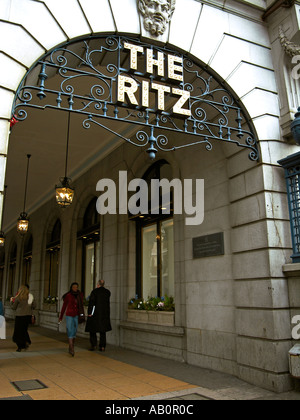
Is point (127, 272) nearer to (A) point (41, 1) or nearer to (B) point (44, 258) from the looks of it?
(A) point (41, 1)

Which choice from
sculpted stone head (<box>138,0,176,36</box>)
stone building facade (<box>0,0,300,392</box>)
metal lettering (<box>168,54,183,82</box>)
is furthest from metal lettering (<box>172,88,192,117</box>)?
sculpted stone head (<box>138,0,176,36</box>)

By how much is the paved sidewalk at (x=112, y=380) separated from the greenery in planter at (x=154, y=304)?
1195 mm

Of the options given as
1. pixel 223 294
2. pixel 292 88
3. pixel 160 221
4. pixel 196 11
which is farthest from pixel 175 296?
pixel 196 11

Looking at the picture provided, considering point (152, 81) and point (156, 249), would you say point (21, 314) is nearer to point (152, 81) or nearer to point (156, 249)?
point (156, 249)

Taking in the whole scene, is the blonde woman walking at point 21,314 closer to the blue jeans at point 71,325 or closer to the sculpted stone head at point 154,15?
the blue jeans at point 71,325

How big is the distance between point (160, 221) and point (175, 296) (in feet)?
8.16

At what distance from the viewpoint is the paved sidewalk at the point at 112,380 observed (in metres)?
5.51

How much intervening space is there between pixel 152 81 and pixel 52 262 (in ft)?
48.4

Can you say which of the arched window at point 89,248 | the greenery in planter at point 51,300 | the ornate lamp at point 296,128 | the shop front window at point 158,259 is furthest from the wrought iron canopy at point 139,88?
the greenery in planter at point 51,300

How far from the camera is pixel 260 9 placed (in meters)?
7.56

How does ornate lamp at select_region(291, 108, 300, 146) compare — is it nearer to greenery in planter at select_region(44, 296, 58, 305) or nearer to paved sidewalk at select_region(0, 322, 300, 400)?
paved sidewalk at select_region(0, 322, 300, 400)

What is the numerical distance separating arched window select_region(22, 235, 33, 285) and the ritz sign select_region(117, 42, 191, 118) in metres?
18.5
